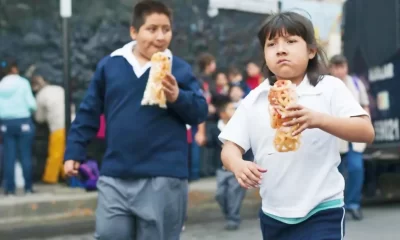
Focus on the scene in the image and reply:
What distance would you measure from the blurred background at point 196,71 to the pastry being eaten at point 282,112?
457 centimetres

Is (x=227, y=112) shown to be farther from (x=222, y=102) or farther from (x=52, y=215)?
(x=52, y=215)

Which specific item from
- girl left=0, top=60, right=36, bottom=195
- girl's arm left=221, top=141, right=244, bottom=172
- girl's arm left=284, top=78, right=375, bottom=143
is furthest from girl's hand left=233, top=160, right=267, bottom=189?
→ girl left=0, top=60, right=36, bottom=195

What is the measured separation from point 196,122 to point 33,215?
473cm

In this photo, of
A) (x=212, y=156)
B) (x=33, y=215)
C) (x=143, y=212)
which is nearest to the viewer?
(x=143, y=212)

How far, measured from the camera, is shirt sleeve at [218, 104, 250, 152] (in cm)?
334

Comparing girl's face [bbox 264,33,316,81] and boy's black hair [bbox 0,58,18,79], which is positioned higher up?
girl's face [bbox 264,33,316,81]

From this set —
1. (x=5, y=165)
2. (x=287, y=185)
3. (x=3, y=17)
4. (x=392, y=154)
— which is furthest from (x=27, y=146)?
(x=287, y=185)

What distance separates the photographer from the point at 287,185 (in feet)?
10.7

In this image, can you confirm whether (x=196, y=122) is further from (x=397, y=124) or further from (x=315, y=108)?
(x=397, y=124)

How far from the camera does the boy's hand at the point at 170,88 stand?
4.07 m

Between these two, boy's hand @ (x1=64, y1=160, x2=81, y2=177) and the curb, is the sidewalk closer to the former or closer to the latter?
the curb

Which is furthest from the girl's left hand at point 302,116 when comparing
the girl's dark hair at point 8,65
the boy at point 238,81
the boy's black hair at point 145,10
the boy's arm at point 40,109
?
the boy's arm at point 40,109

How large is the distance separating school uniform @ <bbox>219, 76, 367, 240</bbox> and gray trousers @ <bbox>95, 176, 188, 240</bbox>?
934 millimetres

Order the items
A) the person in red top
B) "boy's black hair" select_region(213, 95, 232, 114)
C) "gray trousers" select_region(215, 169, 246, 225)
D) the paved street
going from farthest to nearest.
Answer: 1. the person in red top
2. "boy's black hair" select_region(213, 95, 232, 114)
3. "gray trousers" select_region(215, 169, 246, 225)
4. the paved street
